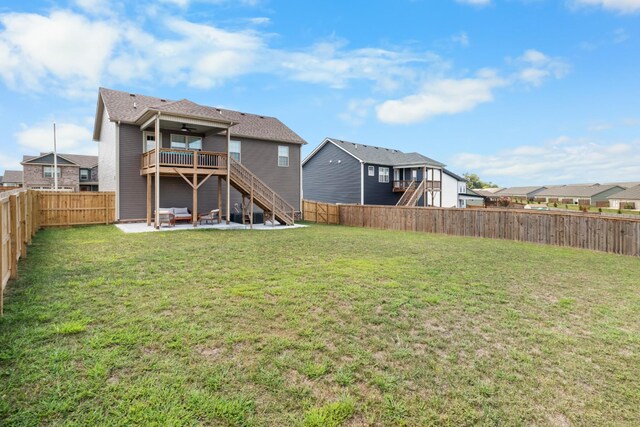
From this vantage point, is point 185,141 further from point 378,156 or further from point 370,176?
point 378,156

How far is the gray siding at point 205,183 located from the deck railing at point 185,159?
0.74 meters

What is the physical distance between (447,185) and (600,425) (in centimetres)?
3274

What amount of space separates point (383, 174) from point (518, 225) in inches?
626

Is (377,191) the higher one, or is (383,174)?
(383,174)

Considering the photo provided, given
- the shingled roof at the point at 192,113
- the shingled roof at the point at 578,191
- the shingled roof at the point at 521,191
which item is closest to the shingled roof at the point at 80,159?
the shingled roof at the point at 192,113

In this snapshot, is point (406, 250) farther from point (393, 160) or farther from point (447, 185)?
point (447, 185)

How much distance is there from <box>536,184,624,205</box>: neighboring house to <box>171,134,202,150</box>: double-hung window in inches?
2897

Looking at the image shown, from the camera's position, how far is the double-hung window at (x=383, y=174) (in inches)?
1107

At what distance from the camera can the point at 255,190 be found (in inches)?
611

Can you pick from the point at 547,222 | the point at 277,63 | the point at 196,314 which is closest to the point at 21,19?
the point at 277,63

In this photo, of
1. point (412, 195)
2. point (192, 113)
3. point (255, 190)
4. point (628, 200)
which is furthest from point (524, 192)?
point (192, 113)

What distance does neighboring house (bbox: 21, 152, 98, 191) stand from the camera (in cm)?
3644

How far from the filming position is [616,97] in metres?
18.3

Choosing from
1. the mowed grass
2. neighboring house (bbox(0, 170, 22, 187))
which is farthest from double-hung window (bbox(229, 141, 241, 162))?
neighboring house (bbox(0, 170, 22, 187))
